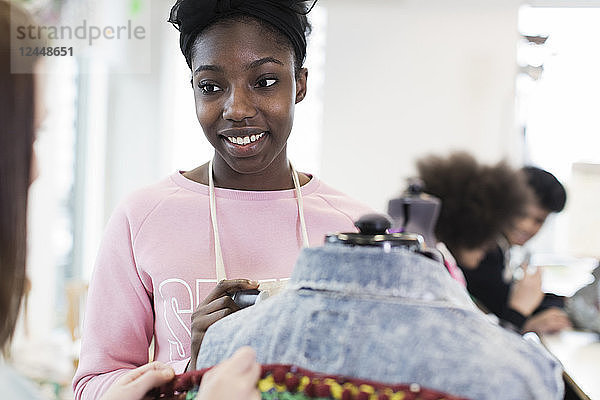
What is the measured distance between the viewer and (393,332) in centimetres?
58

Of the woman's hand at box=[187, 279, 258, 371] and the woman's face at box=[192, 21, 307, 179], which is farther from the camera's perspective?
the woman's face at box=[192, 21, 307, 179]

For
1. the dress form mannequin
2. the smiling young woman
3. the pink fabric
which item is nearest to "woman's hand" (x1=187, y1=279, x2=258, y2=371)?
the smiling young woman

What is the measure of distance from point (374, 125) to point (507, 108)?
0.75m

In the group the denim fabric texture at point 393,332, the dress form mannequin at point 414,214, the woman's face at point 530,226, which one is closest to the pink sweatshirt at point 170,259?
the denim fabric texture at point 393,332

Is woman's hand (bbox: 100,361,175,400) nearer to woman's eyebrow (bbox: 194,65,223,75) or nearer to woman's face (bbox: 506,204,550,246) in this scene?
woman's eyebrow (bbox: 194,65,223,75)

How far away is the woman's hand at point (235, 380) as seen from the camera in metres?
0.58

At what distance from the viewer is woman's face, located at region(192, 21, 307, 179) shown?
2.95ft

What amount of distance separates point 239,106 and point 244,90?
2 cm

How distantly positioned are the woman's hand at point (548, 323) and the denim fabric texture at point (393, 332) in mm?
2541

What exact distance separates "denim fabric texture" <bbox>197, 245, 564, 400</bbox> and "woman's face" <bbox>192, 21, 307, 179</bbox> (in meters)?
0.31

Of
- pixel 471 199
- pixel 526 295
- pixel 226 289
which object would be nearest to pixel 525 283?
pixel 526 295

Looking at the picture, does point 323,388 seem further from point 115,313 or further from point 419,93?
point 419,93

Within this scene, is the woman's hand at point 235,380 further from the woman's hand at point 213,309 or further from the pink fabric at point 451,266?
the pink fabric at point 451,266

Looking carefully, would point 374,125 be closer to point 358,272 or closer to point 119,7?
point 119,7
